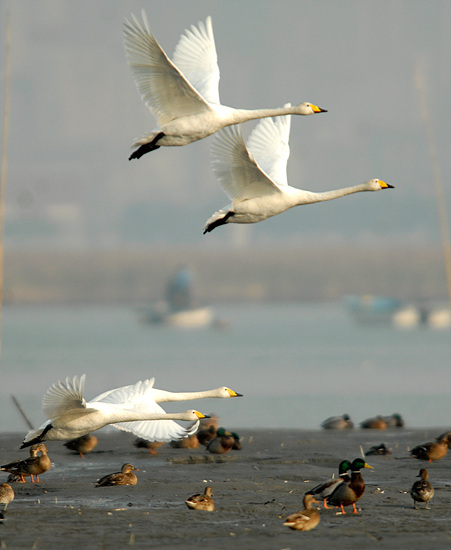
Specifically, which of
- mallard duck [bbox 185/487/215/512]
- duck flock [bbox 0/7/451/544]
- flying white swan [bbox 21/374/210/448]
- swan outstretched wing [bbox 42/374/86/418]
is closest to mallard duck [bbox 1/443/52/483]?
duck flock [bbox 0/7/451/544]

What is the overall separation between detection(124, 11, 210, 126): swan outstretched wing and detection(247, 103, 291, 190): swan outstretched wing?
2872mm

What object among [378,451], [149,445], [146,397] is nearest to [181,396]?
[146,397]

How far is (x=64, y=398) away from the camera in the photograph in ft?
41.8

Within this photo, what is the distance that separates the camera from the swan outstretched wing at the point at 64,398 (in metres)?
12.6

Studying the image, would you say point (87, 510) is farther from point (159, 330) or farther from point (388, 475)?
point (159, 330)

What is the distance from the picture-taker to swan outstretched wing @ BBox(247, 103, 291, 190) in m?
16.2

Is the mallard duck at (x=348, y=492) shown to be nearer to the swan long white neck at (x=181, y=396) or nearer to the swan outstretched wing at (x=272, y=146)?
the swan long white neck at (x=181, y=396)

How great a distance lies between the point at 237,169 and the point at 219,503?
418cm

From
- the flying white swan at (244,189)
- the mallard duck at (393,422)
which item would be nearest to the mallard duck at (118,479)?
the flying white swan at (244,189)

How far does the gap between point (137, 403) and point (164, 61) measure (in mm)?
4320

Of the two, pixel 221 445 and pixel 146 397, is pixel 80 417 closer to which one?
pixel 146 397

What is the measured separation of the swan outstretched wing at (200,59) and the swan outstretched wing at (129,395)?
155 inches

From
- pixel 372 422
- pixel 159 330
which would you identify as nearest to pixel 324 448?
pixel 372 422

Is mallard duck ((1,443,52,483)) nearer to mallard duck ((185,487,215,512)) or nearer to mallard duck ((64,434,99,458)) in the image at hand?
mallard duck ((185,487,215,512))
